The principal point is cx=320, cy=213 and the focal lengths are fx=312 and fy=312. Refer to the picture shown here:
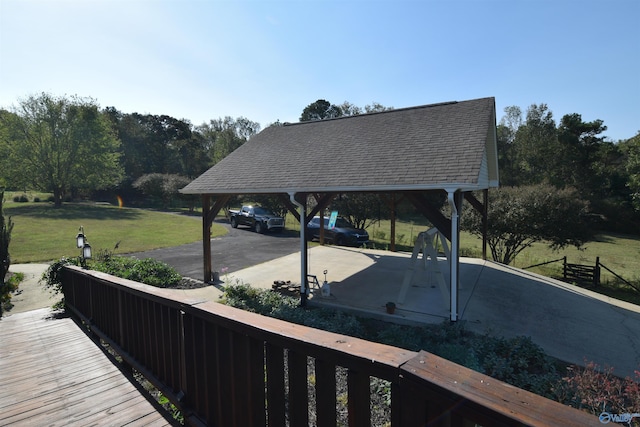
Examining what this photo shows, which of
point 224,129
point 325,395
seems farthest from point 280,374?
point 224,129

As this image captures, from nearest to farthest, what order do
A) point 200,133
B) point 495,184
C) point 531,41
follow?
point 531,41 < point 495,184 < point 200,133

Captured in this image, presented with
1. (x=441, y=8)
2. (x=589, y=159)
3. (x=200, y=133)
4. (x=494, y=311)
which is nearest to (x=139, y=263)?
(x=494, y=311)

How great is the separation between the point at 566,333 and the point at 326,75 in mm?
10309

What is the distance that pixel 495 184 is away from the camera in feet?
36.9

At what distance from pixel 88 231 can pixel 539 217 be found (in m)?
23.1

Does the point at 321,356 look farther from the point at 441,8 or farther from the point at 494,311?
the point at 441,8

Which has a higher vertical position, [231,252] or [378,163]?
[378,163]

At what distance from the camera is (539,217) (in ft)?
36.6

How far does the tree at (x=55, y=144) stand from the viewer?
2666 centimetres

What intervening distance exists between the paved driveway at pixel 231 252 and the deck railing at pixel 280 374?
793cm

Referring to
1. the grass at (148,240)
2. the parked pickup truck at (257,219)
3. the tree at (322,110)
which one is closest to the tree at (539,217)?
the grass at (148,240)

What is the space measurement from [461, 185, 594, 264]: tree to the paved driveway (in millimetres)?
8585

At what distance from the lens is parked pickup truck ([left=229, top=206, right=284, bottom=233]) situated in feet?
65.5

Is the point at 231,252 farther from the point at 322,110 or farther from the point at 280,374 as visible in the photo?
the point at 322,110
